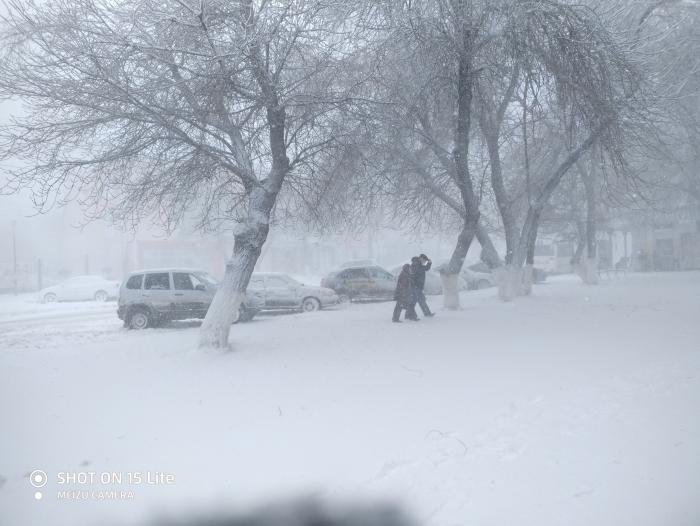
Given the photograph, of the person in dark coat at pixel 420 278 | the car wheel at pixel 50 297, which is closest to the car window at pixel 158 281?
the car wheel at pixel 50 297

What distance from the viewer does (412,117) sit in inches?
431

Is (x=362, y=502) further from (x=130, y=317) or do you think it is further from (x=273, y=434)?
(x=130, y=317)

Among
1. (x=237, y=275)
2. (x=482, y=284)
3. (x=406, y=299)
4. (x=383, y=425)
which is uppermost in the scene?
(x=237, y=275)

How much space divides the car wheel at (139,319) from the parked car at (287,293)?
12.3 feet

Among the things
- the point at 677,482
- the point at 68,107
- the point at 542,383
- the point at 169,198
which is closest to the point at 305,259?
the point at 169,198

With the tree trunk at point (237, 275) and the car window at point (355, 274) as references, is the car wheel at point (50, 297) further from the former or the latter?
the tree trunk at point (237, 275)

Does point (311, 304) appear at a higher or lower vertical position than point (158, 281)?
lower

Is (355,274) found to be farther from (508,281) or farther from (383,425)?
(383,425)

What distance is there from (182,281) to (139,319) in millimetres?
1472

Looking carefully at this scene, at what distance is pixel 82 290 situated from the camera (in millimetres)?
20422

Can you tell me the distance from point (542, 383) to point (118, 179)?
7688mm

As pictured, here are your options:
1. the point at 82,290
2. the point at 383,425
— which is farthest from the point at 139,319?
the point at 383,425

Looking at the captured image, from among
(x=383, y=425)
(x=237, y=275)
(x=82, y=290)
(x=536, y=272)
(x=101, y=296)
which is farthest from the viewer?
(x=536, y=272)

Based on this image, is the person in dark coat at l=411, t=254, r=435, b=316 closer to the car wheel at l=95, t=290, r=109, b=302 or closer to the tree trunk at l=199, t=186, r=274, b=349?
the tree trunk at l=199, t=186, r=274, b=349
